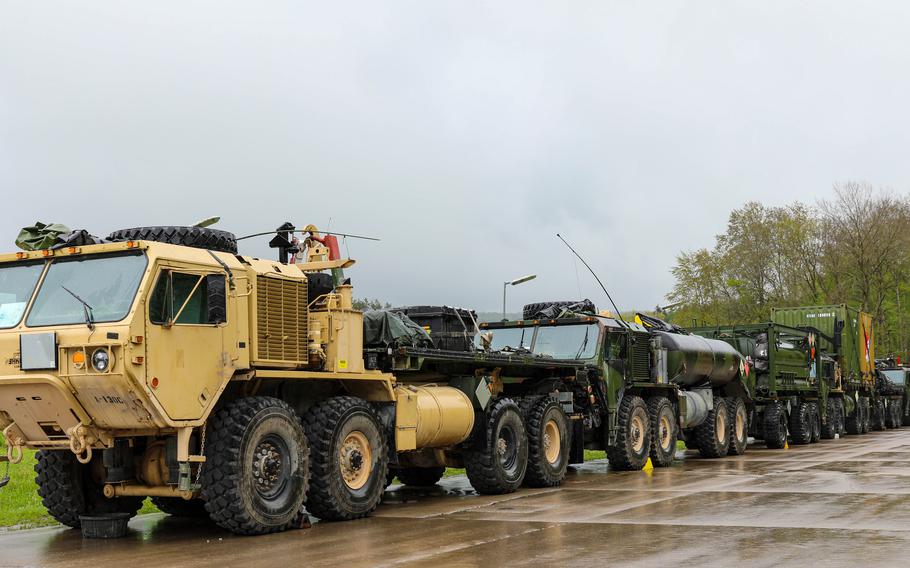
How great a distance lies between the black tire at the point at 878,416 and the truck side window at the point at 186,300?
3202cm

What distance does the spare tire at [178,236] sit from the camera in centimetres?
1112

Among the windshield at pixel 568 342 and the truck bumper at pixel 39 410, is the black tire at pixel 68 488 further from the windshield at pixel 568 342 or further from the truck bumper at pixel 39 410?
the windshield at pixel 568 342

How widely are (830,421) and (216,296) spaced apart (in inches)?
977

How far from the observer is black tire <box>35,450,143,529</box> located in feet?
37.4

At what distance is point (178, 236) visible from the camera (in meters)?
11.2

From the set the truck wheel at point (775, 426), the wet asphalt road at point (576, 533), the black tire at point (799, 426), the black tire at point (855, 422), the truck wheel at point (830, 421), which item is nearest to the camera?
the wet asphalt road at point (576, 533)

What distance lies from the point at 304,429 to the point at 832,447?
18073 mm

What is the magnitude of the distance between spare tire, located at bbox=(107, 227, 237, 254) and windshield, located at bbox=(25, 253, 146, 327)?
660 millimetres

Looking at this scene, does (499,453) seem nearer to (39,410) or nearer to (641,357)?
(641,357)

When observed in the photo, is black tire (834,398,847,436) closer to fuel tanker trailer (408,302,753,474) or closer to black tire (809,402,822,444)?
black tire (809,402,822,444)

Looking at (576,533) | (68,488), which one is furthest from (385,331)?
(68,488)

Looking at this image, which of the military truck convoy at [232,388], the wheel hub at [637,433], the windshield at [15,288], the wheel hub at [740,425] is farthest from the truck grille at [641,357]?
the windshield at [15,288]

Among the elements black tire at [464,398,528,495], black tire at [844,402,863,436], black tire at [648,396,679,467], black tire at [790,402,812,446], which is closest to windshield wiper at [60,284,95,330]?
black tire at [464,398,528,495]

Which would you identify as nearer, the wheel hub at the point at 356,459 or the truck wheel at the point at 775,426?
the wheel hub at the point at 356,459
